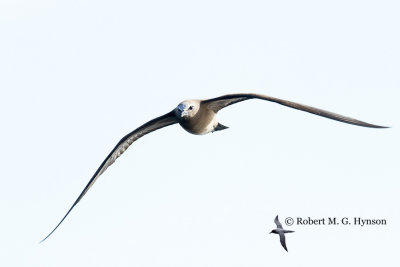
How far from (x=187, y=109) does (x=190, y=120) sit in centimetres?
41

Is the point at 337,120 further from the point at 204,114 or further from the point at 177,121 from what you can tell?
the point at 177,121

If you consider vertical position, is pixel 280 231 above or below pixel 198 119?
below

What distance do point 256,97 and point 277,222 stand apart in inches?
344

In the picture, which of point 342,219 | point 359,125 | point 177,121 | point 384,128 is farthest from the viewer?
point 342,219

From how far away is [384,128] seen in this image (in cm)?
1739

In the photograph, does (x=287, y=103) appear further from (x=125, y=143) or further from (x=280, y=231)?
(x=280, y=231)

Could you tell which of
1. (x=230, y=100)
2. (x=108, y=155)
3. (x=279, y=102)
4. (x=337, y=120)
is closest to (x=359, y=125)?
(x=337, y=120)

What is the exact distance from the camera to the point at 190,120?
24.0m

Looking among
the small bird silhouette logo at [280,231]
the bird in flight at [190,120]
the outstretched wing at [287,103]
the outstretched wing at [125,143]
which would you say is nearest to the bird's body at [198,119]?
the bird in flight at [190,120]

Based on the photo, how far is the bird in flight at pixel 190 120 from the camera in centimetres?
2331

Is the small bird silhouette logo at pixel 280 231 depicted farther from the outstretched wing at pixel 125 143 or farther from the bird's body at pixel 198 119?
the outstretched wing at pixel 125 143

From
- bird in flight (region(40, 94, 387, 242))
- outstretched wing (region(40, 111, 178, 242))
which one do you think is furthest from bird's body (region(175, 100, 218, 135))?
outstretched wing (region(40, 111, 178, 242))

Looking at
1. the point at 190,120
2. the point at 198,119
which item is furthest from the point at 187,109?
the point at 198,119

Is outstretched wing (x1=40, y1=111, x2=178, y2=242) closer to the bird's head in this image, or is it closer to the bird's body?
the bird's body
